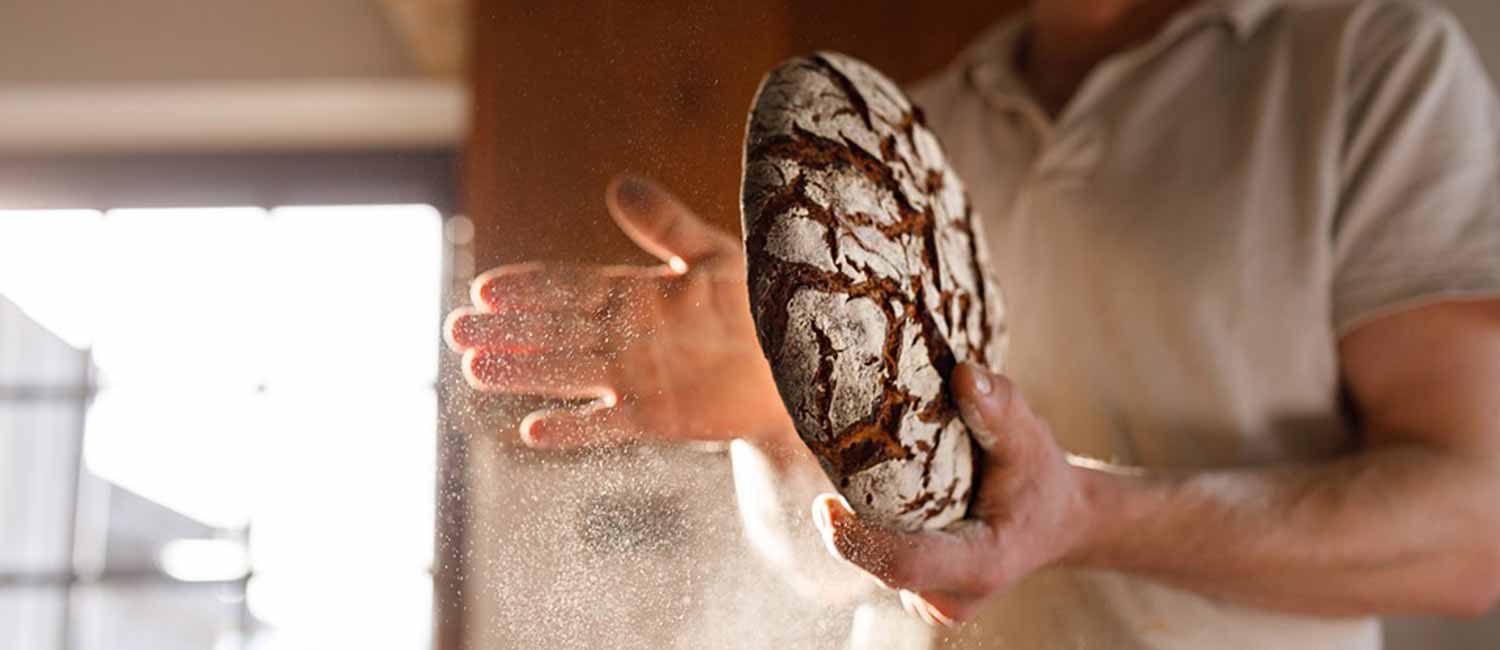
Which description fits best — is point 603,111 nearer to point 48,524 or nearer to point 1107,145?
point 48,524

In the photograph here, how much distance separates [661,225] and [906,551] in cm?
13

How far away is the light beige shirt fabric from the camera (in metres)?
0.62

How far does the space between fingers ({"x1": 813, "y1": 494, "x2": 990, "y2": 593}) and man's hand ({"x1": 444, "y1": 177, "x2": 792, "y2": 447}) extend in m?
0.04

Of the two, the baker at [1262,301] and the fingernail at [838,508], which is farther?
the baker at [1262,301]

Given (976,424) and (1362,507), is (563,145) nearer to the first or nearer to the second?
(976,424)

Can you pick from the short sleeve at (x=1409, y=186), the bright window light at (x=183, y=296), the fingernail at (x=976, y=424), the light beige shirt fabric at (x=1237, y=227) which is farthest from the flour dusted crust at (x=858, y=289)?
the short sleeve at (x=1409, y=186)

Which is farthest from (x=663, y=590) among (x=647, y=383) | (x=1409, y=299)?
(x=1409, y=299)

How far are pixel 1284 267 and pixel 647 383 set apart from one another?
18.4 inches

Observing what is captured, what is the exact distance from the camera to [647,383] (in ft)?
1.03

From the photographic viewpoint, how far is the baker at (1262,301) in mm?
570

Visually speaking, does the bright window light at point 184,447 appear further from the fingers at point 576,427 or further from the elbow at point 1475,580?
the elbow at point 1475,580

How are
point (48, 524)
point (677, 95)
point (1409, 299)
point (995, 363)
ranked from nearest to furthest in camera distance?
point (48, 524)
point (677, 95)
point (995, 363)
point (1409, 299)

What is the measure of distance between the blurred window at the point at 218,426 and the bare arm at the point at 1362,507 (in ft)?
0.86

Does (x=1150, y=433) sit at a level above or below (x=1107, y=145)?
below
